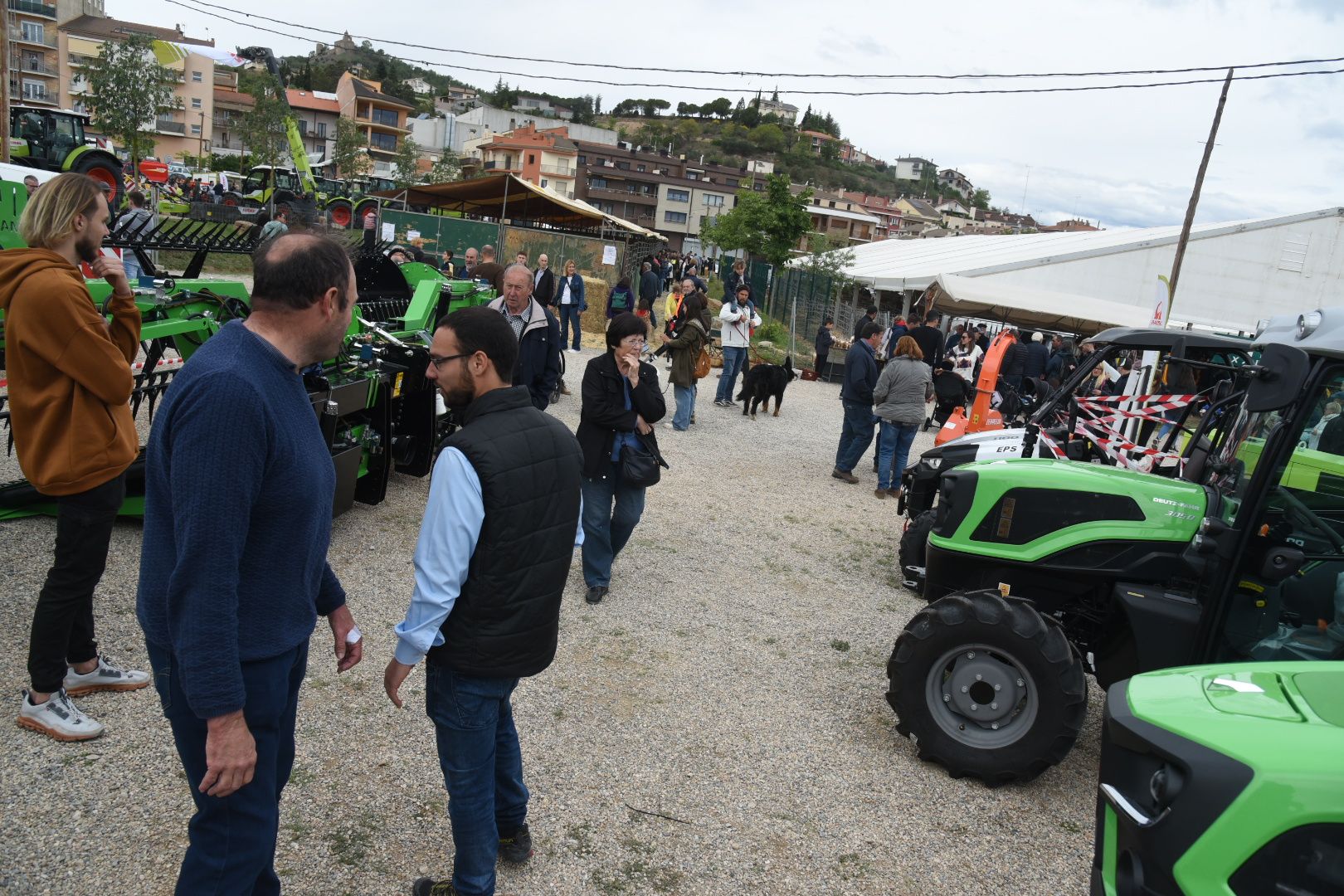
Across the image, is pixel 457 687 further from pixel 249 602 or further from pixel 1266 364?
pixel 1266 364

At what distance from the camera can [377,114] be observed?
8606 centimetres

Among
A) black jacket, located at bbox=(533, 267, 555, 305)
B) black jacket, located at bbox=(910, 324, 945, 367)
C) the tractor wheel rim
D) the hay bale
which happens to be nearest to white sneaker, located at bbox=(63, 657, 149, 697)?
the tractor wheel rim

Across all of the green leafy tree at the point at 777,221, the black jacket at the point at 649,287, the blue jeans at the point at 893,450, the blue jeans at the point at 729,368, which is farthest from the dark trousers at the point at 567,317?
the green leafy tree at the point at 777,221

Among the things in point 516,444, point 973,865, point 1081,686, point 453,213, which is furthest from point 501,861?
point 453,213

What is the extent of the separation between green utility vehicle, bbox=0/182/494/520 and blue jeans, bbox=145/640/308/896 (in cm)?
272

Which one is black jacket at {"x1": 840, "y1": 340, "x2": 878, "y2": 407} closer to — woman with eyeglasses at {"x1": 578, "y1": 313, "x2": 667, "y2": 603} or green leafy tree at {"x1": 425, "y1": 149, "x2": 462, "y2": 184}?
woman with eyeglasses at {"x1": 578, "y1": 313, "x2": 667, "y2": 603}

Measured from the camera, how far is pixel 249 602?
1957mm

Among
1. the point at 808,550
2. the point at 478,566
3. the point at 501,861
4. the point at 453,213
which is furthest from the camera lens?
the point at 453,213

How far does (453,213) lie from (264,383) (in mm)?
27322

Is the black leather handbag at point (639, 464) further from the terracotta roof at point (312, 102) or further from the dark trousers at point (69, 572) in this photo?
the terracotta roof at point (312, 102)

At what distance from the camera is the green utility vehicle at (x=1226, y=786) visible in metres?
1.82

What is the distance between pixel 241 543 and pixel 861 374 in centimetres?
849

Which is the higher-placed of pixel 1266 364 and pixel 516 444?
pixel 1266 364

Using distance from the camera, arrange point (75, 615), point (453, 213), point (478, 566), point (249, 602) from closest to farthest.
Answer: point (249, 602)
point (478, 566)
point (75, 615)
point (453, 213)
